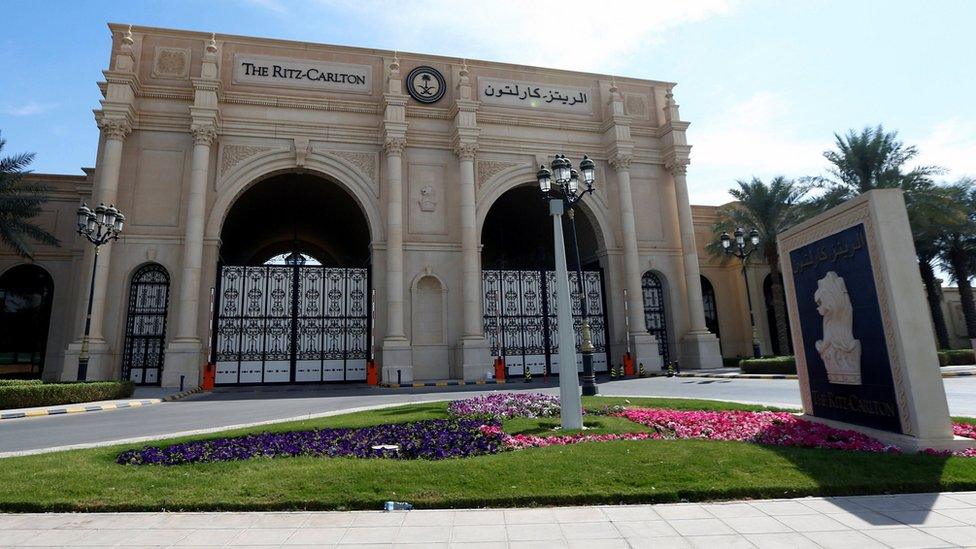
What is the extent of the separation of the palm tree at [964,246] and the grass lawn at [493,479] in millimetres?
27884

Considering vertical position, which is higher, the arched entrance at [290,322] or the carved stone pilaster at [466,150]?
the carved stone pilaster at [466,150]

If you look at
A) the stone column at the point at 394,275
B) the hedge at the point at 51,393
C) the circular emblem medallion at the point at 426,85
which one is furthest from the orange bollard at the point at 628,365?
the hedge at the point at 51,393

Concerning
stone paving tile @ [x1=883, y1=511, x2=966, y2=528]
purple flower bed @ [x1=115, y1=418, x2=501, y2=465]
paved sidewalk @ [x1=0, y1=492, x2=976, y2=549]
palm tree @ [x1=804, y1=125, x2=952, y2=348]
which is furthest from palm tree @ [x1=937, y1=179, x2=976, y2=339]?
purple flower bed @ [x1=115, y1=418, x2=501, y2=465]

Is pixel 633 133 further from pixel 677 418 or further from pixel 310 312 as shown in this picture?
pixel 677 418

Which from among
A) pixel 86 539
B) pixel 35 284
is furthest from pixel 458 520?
pixel 35 284

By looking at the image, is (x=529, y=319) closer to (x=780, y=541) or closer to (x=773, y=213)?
(x=773, y=213)

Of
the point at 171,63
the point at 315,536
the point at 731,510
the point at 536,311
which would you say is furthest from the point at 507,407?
the point at 171,63

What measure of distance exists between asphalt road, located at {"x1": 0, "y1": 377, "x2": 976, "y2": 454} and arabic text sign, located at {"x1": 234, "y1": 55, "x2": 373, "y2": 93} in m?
14.7

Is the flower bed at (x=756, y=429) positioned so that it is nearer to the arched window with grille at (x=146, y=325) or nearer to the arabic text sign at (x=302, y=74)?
the arched window with grille at (x=146, y=325)

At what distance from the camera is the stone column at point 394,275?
22812mm

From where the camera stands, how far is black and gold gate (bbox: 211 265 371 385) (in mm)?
23594

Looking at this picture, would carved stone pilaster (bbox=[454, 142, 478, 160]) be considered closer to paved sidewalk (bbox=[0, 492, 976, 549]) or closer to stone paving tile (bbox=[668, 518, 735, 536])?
paved sidewalk (bbox=[0, 492, 976, 549])

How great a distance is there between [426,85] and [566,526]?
25.6 metres

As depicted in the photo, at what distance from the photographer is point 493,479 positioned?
608 cm
